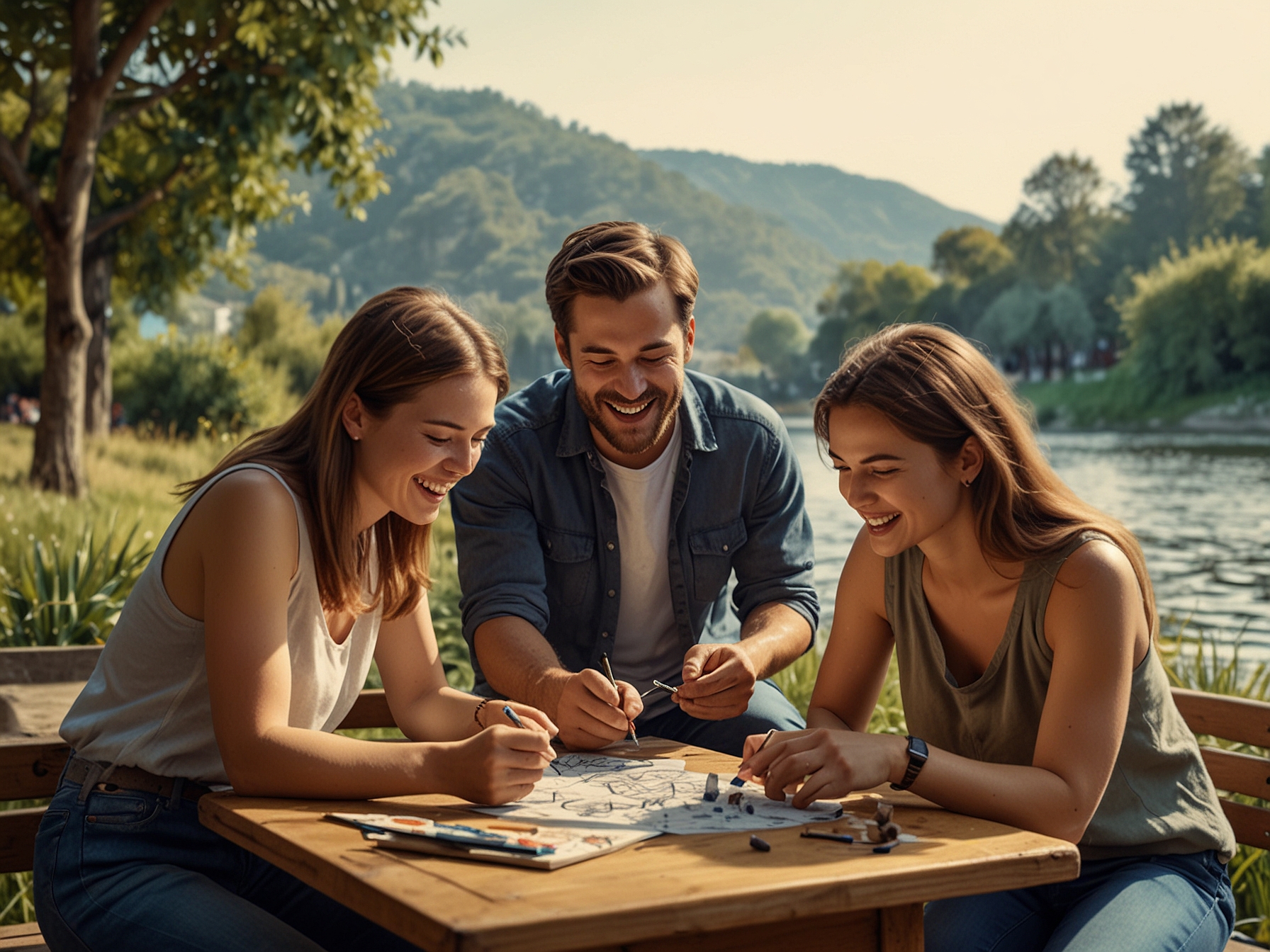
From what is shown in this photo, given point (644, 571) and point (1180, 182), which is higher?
point (1180, 182)

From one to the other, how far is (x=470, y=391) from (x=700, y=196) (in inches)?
1840

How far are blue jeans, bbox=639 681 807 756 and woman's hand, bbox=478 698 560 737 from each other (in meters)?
0.86

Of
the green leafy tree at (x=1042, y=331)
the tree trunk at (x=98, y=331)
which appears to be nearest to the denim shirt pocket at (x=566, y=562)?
the tree trunk at (x=98, y=331)

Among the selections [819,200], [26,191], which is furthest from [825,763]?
[819,200]

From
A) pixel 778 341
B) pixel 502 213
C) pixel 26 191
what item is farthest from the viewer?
pixel 502 213

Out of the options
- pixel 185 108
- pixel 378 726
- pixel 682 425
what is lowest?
pixel 378 726

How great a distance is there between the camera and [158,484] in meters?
11.0

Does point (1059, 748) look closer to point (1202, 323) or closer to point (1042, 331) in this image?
point (1202, 323)

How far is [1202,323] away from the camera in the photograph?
18.3 metres

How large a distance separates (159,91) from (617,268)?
804 centimetres

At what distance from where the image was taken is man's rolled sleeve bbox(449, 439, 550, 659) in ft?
8.95

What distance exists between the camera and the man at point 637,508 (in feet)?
8.96

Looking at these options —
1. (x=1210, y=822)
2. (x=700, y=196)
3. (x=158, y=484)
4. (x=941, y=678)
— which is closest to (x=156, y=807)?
(x=941, y=678)

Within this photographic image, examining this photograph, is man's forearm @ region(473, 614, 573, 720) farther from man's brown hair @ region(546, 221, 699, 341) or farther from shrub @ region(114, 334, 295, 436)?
shrub @ region(114, 334, 295, 436)
